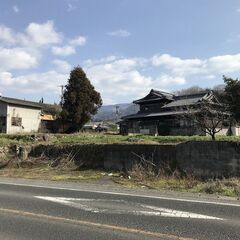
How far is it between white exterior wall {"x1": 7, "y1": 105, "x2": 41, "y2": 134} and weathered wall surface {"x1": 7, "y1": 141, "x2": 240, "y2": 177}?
34391 mm

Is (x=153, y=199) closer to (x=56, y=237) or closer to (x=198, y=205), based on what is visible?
(x=198, y=205)

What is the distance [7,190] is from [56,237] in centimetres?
687

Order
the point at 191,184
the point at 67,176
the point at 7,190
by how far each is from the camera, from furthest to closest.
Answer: the point at 67,176
the point at 191,184
the point at 7,190

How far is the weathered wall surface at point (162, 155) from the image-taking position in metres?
16.9

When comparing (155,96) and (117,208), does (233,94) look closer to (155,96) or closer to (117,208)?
(117,208)

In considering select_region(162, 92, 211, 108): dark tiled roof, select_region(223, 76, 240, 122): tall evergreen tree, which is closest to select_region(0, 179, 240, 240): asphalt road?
select_region(223, 76, 240, 122): tall evergreen tree

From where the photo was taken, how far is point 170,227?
25.8ft

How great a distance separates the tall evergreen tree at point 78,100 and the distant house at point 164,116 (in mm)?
6135

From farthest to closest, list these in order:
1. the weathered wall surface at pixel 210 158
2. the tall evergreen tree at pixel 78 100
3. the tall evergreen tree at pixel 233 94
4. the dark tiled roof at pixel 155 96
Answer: the dark tiled roof at pixel 155 96 < the tall evergreen tree at pixel 78 100 < the tall evergreen tree at pixel 233 94 < the weathered wall surface at pixel 210 158

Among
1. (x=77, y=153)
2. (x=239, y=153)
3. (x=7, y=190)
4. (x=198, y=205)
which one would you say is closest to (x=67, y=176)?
(x=77, y=153)

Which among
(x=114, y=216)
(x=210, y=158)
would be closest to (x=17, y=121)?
(x=210, y=158)

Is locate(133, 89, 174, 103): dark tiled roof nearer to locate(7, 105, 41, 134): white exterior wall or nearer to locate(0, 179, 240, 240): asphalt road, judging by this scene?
locate(7, 105, 41, 134): white exterior wall

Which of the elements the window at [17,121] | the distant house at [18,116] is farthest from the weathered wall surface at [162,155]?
the window at [17,121]

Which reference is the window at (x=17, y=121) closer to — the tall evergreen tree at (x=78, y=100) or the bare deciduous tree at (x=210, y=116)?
the tall evergreen tree at (x=78, y=100)
